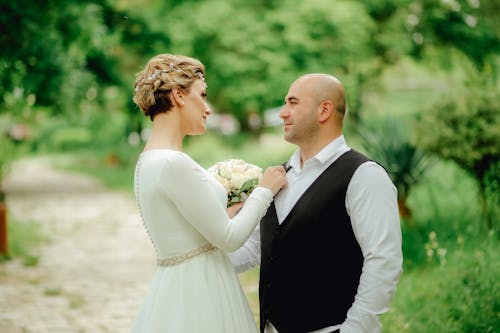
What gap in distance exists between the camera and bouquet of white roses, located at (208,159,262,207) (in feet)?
9.90

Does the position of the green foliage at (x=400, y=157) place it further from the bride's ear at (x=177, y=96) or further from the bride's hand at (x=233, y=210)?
the bride's ear at (x=177, y=96)

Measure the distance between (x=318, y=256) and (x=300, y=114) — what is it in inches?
25.3

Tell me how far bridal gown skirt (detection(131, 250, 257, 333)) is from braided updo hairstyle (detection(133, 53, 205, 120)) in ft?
2.30

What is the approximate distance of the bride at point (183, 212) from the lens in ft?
8.79

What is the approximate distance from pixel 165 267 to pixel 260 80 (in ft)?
56.2

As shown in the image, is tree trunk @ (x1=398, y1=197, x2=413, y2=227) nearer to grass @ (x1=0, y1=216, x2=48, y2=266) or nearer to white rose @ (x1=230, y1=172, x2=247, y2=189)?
grass @ (x1=0, y1=216, x2=48, y2=266)

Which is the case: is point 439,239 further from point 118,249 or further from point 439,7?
point 439,7

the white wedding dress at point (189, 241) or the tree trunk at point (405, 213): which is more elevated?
the white wedding dress at point (189, 241)

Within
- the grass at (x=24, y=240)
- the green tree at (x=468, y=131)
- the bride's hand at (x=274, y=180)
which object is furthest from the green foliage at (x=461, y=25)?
the bride's hand at (x=274, y=180)

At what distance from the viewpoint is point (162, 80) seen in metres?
2.78

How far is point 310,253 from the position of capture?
2779mm

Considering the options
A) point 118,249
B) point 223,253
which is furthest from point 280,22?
point 223,253

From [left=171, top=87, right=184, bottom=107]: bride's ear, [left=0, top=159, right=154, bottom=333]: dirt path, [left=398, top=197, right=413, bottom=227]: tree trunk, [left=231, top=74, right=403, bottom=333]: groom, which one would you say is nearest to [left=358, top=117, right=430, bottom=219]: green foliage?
[left=398, top=197, right=413, bottom=227]: tree trunk

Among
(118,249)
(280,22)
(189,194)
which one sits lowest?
(118,249)
